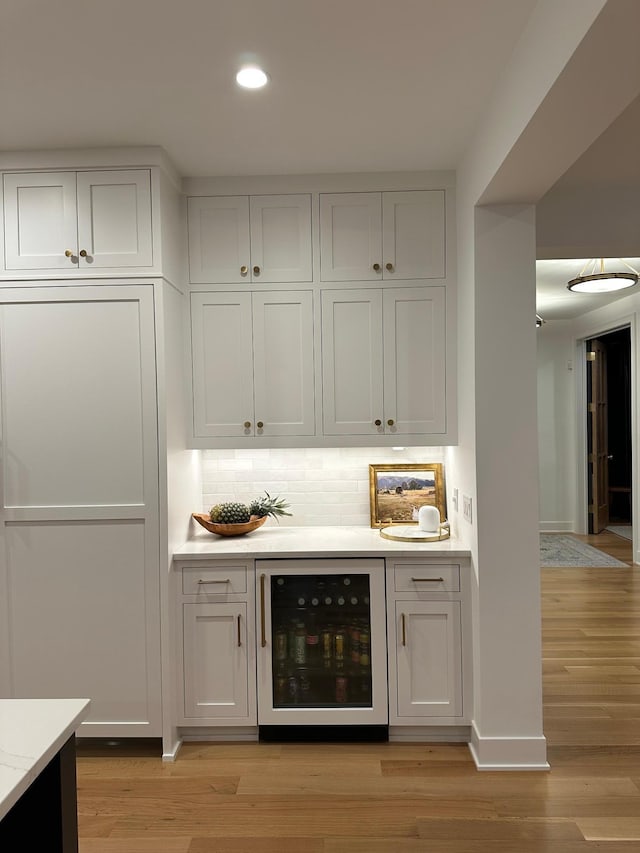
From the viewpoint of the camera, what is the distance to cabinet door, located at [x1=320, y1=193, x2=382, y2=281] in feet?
10.2

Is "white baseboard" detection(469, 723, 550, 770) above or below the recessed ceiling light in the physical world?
below

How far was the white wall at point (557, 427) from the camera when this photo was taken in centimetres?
819

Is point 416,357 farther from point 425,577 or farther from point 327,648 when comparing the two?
point 327,648

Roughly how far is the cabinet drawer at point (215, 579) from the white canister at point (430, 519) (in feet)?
3.05

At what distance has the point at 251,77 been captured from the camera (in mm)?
2203

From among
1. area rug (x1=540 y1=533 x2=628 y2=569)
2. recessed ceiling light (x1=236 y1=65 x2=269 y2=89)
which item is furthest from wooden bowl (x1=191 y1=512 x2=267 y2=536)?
area rug (x1=540 y1=533 x2=628 y2=569)

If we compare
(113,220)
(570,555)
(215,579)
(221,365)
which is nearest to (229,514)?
(215,579)

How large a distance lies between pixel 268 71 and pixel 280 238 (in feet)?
3.31

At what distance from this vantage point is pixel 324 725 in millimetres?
2957

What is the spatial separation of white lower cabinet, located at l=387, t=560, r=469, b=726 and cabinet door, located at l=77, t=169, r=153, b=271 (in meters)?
1.89

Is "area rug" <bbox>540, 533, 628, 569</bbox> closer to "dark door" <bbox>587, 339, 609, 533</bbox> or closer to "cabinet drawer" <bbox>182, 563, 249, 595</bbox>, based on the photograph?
"dark door" <bbox>587, 339, 609, 533</bbox>

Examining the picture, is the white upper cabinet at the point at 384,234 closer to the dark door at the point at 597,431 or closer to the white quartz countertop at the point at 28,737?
the white quartz countertop at the point at 28,737

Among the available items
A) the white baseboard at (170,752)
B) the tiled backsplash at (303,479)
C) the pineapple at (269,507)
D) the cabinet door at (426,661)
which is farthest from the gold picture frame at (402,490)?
the white baseboard at (170,752)

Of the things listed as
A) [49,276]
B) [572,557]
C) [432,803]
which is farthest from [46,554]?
[572,557]
